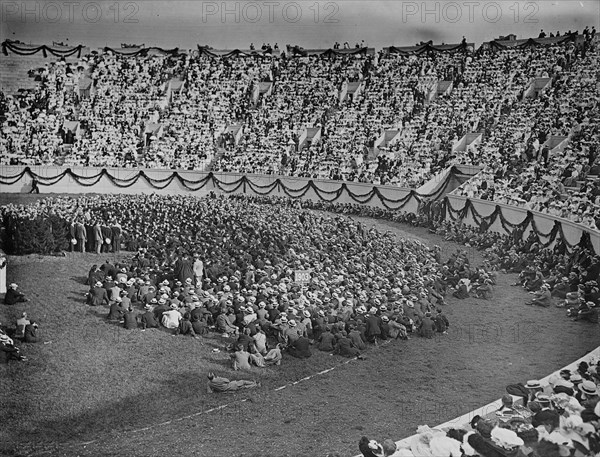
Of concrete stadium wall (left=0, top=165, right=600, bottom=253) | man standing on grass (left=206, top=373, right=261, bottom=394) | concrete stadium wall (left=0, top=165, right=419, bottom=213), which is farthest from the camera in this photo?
concrete stadium wall (left=0, top=165, right=419, bottom=213)

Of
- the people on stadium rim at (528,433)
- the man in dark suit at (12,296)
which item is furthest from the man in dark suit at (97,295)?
the people on stadium rim at (528,433)

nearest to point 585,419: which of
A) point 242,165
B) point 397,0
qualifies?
point 397,0

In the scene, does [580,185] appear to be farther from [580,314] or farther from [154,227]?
[154,227]

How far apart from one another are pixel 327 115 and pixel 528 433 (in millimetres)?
35557

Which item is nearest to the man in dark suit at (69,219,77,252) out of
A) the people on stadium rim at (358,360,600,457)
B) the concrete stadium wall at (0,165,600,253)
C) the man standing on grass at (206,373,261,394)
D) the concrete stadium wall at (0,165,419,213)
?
the man standing on grass at (206,373,261,394)

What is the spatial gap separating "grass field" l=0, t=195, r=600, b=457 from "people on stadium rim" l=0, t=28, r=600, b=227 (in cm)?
1192

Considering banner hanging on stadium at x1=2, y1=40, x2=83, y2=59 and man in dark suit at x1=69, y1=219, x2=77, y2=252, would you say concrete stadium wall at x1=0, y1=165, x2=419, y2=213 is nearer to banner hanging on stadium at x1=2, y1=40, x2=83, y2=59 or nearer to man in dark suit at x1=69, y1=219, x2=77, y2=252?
banner hanging on stadium at x1=2, y1=40, x2=83, y2=59

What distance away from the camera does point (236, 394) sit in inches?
447

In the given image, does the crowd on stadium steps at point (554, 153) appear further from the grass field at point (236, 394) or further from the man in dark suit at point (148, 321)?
the man in dark suit at point (148, 321)

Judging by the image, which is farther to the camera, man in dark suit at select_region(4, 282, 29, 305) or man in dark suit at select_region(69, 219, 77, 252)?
man in dark suit at select_region(69, 219, 77, 252)

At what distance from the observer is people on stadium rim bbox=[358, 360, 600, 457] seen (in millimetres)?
7609

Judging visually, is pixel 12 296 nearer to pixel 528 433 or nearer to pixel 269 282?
pixel 269 282

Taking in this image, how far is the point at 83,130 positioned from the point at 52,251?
24206 millimetres

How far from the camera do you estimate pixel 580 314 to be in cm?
1513
